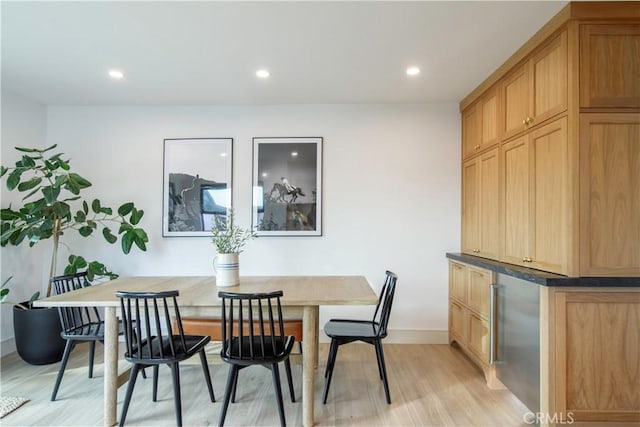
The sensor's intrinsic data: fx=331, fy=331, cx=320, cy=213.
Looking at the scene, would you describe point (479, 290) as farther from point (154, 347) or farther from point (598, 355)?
point (154, 347)

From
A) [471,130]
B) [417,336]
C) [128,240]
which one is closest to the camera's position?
[128,240]

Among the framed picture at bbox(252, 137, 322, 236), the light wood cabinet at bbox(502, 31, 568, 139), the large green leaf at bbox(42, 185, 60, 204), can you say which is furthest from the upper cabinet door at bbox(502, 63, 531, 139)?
the large green leaf at bbox(42, 185, 60, 204)

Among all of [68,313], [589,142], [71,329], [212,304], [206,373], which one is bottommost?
[206,373]

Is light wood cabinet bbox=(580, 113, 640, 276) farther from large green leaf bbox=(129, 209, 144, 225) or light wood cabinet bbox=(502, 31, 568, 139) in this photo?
large green leaf bbox=(129, 209, 144, 225)

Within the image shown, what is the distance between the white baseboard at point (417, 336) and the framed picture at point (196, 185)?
70.0 inches

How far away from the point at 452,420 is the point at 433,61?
2605 millimetres

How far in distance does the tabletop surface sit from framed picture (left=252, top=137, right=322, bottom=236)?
→ 0.95 m

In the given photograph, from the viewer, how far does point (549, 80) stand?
213cm

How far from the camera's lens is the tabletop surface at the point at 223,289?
1.99 m

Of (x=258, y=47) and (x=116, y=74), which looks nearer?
(x=258, y=47)

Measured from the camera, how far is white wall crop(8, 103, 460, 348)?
355cm

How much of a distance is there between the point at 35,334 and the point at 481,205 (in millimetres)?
4183

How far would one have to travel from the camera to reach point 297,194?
358 cm

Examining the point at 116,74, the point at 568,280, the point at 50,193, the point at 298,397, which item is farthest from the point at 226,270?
the point at 568,280
